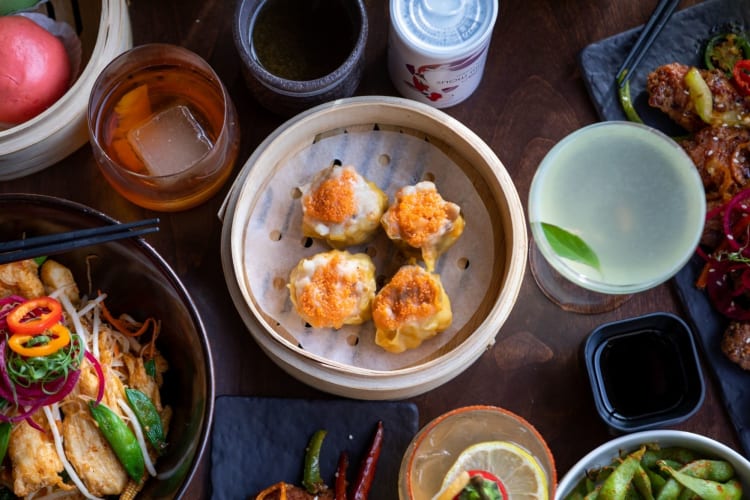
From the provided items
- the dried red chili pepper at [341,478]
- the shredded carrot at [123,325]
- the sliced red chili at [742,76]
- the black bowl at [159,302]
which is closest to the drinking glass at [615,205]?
the sliced red chili at [742,76]

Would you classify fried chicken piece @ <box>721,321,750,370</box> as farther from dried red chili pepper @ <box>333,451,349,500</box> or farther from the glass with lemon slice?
dried red chili pepper @ <box>333,451,349,500</box>

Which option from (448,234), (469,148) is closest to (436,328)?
(448,234)

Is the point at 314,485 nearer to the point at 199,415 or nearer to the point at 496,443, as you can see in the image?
the point at 199,415

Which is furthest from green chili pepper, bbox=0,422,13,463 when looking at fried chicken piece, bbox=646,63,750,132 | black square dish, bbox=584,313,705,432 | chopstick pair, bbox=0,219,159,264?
fried chicken piece, bbox=646,63,750,132

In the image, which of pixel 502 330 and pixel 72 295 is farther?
pixel 502 330

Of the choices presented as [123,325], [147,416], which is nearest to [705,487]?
[147,416]
